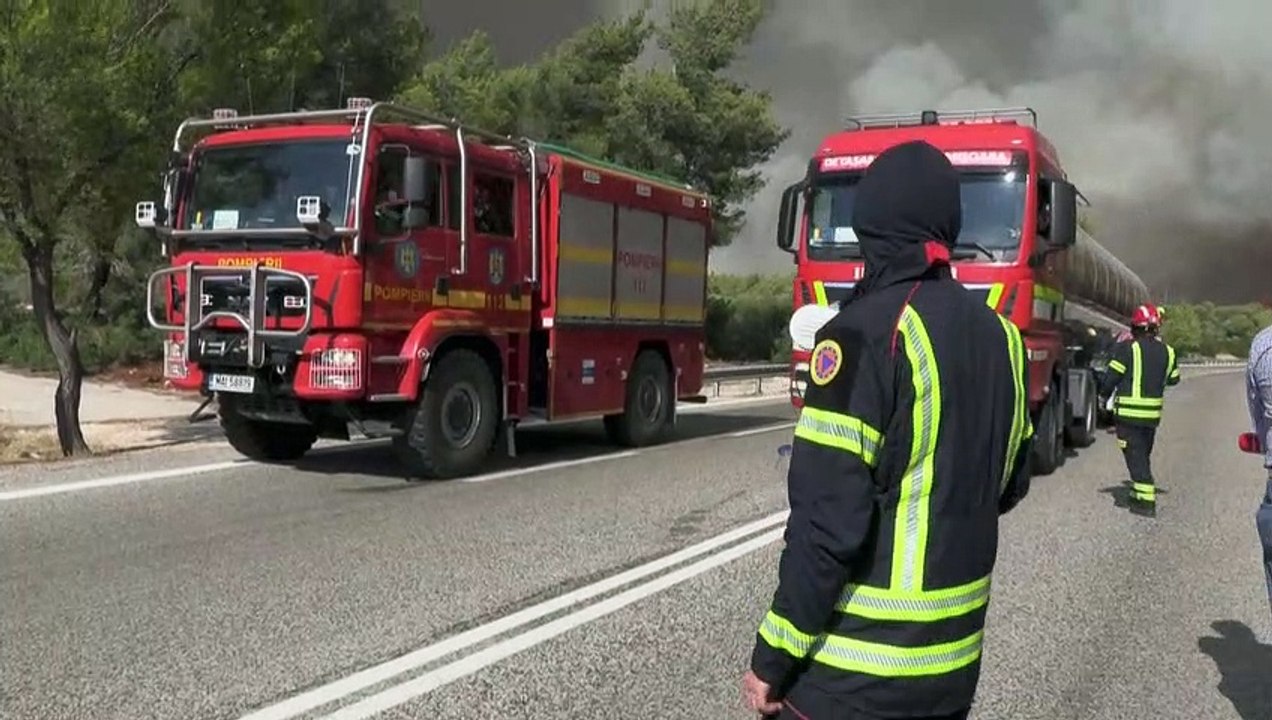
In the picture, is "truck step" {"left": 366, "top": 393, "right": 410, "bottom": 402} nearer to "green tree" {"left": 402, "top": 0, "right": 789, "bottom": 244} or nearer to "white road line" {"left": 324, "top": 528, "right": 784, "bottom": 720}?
"white road line" {"left": 324, "top": 528, "right": 784, "bottom": 720}

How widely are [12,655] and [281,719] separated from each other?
4.87 feet

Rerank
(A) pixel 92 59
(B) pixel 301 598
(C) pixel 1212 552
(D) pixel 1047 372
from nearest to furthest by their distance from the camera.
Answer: (B) pixel 301 598
(C) pixel 1212 552
(A) pixel 92 59
(D) pixel 1047 372

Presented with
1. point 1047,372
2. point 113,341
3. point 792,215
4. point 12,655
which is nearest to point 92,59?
point 792,215

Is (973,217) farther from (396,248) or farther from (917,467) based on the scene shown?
(917,467)

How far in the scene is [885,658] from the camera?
2.26 metres

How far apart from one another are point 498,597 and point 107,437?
30.9ft

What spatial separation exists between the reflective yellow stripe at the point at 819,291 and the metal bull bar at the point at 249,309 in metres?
4.49

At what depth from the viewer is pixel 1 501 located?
866 centimetres

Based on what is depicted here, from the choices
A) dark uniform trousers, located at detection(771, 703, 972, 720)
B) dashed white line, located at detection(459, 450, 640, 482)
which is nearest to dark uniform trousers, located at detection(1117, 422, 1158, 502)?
dashed white line, located at detection(459, 450, 640, 482)

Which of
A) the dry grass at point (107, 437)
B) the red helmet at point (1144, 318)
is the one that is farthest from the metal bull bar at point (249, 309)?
the red helmet at point (1144, 318)

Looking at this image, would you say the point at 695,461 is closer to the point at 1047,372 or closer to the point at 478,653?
the point at 1047,372

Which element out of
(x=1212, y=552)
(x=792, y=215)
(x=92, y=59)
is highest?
(x=92, y=59)

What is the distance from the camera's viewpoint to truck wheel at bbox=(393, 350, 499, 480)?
400 inches

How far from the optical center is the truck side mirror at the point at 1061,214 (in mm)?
10680
